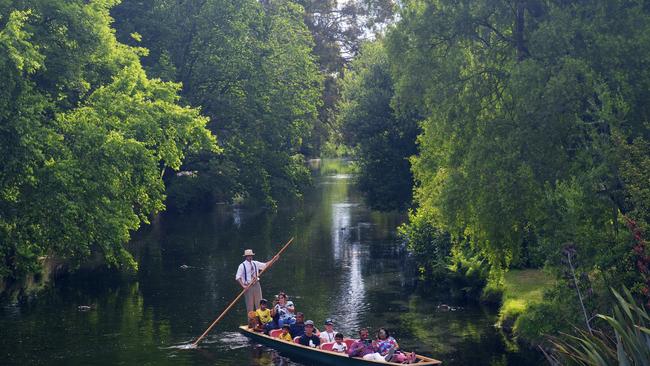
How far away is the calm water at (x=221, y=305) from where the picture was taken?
2570 centimetres

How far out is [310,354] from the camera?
Result: 82.3ft

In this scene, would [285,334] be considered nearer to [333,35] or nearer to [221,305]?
[221,305]

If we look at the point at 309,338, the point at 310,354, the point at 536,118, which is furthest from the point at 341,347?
the point at 536,118

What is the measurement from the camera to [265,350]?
87.9ft

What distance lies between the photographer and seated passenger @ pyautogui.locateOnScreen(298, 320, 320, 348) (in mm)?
25531

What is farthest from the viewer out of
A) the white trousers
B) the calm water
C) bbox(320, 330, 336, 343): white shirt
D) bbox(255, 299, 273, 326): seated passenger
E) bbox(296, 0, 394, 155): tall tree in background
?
bbox(296, 0, 394, 155): tall tree in background

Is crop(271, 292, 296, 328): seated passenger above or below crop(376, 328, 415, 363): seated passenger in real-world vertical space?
above

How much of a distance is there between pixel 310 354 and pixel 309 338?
25.0 inches

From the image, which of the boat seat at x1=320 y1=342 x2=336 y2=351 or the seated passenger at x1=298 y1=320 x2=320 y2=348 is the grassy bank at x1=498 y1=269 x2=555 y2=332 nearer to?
the boat seat at x1=320 y1=342 x2=336 y2=351

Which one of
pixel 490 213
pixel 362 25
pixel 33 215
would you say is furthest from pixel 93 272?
pixel 362 25

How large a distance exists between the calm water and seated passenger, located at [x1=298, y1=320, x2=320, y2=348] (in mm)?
731

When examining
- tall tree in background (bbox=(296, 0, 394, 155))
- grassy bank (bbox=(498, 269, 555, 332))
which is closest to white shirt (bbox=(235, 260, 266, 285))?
grassy bank (bbox=(498, 269, 555, 332))

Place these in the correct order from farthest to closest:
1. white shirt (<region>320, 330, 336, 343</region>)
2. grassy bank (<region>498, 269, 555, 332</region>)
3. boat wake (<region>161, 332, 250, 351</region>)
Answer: grassy bank (<region>498, 269, 555, 332</region>) → boat wake (<region>161, 332, 250, 351</region>) → white shirt (<region>320, 330, 336, 343</region>)

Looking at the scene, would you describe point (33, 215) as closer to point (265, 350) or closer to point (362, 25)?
point (265, 350)
